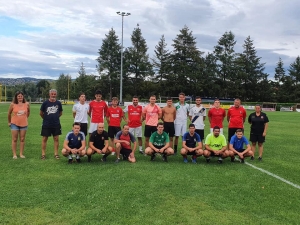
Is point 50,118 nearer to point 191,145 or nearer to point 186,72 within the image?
point 191,145

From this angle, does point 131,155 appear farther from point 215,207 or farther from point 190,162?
point 215,207

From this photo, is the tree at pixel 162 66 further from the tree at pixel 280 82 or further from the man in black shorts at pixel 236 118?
the man in black shorts at pixel 236 118

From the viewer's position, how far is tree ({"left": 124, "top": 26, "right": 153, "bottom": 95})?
67438 millimetres

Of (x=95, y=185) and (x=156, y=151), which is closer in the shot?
(x=95, y=185)

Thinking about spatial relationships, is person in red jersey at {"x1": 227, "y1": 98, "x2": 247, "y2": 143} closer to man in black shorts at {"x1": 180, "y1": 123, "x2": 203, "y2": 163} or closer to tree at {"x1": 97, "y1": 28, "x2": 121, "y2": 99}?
man in black shorts at {"x1": 180, "y1": 123, "x2": 203, "y2": 163}

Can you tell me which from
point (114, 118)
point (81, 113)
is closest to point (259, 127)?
point (114, 118)

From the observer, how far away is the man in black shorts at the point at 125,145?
815cm

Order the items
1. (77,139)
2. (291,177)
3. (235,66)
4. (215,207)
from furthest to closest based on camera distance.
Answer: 1. (235,66)
2. (77,139)
3. (291,177)
4. (215,207)

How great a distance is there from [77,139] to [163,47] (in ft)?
209

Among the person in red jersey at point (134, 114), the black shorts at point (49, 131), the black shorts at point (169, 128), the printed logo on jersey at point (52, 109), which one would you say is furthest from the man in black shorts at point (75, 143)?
the black shorts at point (169, 128)

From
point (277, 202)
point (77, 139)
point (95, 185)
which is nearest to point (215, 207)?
point (277, 202)

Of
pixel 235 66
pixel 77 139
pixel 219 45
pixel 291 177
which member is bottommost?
pixel 291 177

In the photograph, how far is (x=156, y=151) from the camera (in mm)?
8195

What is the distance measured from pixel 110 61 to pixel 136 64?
20.2 feet
